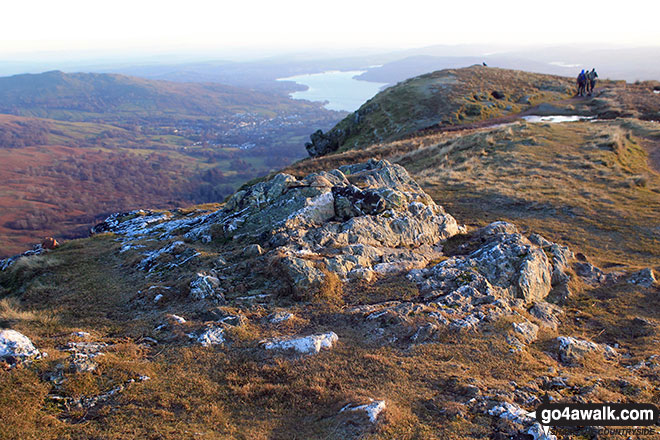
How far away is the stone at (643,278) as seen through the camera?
460 inches

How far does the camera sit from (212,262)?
1187cm

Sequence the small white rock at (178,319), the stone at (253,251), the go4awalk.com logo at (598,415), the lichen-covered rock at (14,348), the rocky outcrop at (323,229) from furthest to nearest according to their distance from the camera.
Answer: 1. the stone at (253,251)
2. the rocky outcrop at (323,229)
3. the small white rock at (178,319)
4. the lichen-covered rock at (14,348)
5. the go4awalk.com logo at (598,415)

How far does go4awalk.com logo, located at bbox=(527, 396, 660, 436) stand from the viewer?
6180 millimetres

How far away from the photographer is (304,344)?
811cm

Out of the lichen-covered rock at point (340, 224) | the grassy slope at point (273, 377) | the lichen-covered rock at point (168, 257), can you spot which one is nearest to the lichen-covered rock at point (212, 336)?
the grassy slope at point (273, 377)

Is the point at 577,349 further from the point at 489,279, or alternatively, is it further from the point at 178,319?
the point at 178,319

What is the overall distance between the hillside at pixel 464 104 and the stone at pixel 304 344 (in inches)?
1637

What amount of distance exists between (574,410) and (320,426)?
4.53 meters

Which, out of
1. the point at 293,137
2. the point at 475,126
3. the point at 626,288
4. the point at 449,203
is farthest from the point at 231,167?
the point at 626,288

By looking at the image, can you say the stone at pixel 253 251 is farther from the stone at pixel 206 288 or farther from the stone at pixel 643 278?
the stone at pixel 643 278

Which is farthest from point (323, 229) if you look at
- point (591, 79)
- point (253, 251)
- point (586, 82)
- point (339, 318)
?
point (591, 79)

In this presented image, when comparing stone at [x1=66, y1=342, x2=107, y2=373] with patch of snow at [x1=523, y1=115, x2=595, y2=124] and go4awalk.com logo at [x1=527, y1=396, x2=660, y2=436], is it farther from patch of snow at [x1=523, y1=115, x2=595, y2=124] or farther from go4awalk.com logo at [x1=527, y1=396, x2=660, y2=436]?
patch of snow at [x1=523, y1=115, x2=595, y2=124]

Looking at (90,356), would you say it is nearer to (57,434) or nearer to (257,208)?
(57,434)

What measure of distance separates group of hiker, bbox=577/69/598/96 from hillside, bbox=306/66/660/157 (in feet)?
5.53
